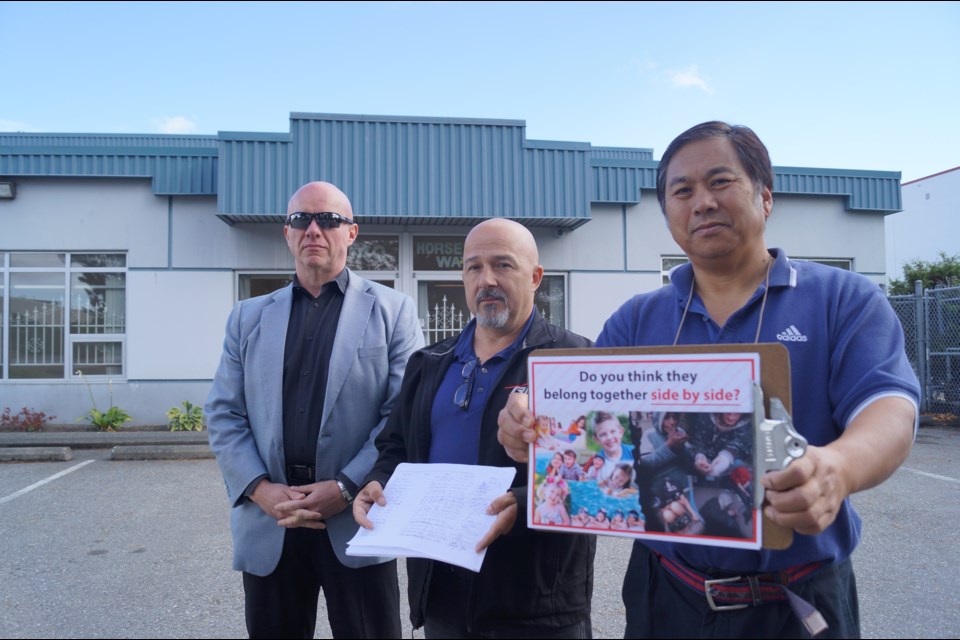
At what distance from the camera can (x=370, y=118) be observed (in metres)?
9.70

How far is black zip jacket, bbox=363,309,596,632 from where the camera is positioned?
2.00 metres

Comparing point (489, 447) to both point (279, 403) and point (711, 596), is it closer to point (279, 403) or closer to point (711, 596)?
point (711, 596)

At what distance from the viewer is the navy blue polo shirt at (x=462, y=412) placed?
2162 mm

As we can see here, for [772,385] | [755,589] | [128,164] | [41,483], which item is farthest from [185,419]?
[772,385]

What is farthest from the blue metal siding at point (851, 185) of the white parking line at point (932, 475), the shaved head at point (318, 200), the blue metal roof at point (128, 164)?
the shaved head at point (318, 200)

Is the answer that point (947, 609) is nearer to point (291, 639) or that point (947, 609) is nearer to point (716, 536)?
point (716, 536)

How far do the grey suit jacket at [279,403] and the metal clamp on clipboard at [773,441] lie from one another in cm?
169

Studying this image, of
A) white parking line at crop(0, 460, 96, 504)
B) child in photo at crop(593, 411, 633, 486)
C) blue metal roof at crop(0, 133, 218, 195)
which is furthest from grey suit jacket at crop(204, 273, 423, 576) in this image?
blue metal roof at crop(0, 133, 218, 195)

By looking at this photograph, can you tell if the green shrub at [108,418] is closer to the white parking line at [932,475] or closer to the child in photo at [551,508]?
the child in photo at [551,508]

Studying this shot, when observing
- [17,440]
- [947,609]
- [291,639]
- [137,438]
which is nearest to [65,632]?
[291,639]

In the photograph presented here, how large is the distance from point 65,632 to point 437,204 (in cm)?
744

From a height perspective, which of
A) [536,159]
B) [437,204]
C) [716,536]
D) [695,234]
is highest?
[536,159]

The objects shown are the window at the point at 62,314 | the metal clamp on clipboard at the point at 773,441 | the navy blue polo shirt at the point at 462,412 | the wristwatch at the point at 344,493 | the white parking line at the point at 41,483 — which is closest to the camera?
the metal clamp on clipboard at the point at 773,441

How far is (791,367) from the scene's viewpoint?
1.58m
